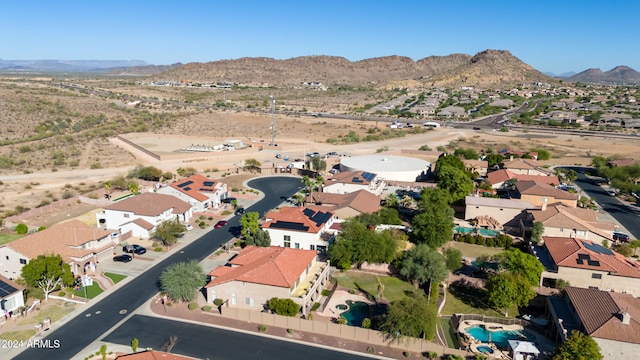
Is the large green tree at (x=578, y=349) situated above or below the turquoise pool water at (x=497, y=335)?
above

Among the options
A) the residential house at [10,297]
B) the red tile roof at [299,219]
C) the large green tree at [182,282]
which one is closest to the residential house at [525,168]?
the red tile roof at [299,219]

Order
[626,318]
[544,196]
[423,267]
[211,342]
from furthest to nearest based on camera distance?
[544,196], [423,267], [211,342], [626,318]

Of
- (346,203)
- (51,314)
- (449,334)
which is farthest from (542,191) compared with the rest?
(51,314)

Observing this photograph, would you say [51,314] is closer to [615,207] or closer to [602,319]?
[602,319]

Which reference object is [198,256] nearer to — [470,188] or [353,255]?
[353,255]

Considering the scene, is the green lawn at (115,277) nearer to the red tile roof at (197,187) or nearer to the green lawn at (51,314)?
the green lawn at (51,314)

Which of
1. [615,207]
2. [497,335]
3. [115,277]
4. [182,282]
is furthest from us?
[615,207]
